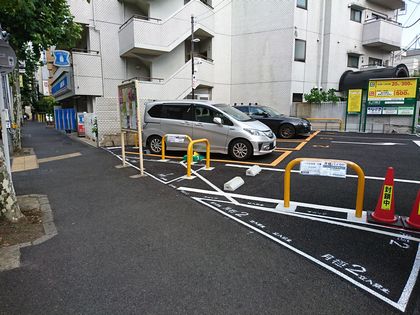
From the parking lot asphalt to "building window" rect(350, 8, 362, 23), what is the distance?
50.4ft

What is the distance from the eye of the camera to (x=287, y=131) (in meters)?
12.9

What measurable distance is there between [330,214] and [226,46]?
17.2 meters

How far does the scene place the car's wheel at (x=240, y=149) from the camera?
8.23 m

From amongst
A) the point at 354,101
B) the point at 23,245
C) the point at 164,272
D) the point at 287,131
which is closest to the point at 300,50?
the point at 354,101

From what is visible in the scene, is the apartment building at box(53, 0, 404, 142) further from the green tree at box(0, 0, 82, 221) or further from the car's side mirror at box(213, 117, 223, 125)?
the car's side mirror at box(213, 117, 223, 125)

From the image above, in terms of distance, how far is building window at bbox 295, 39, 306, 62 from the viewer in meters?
17.7

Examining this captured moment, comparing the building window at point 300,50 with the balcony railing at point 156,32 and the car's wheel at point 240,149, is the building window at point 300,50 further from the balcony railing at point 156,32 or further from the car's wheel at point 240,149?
the car's wheel at point 240,149

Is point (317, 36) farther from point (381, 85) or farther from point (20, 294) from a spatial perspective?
point (20, 294)

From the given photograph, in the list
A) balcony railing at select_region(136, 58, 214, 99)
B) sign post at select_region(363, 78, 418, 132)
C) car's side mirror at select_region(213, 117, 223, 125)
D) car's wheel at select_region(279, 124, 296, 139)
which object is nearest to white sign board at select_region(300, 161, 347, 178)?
car's side mirror at select_region(213, 117, 223, 125)

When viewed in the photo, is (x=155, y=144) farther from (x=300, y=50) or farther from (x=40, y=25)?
(x=300, y=50)

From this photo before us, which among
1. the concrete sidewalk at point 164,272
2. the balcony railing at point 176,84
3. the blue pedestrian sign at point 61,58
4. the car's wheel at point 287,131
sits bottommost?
the concrete sidewalk at point 164,272

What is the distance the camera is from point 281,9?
1731 cm

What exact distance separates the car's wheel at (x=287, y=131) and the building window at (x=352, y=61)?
11000mm

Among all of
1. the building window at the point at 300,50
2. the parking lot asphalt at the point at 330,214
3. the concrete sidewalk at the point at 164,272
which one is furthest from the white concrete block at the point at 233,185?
the building window at the point at 300,50
